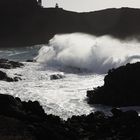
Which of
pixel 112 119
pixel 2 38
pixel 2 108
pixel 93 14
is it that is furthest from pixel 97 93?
pixel 93 14

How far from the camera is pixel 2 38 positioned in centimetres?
8131

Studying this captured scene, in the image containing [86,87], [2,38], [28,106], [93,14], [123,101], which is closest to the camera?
[28,106]

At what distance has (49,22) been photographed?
89.8 m

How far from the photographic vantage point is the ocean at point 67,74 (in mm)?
23359

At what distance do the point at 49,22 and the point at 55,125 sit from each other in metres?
73.3

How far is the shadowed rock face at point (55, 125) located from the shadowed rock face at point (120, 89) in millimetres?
4035

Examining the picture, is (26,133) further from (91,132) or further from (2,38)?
(2,38)

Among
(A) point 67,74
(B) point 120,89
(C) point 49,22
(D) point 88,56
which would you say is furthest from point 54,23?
(B) point 120,89

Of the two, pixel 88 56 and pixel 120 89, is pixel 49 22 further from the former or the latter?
pixel 120 89

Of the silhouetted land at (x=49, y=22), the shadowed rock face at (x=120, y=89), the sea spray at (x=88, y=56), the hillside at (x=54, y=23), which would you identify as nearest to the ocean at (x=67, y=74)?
the sea spray at (x=88, y=56)

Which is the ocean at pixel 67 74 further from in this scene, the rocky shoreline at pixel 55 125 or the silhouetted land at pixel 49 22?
the silhouetted land at pixel 49 22

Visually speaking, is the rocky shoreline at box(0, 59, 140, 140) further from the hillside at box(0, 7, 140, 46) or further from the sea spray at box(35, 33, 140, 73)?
the hillside at box(0, 7, 140, 46)

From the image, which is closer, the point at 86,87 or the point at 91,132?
the point at 91,132

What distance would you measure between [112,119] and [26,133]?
4.03 metres
